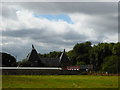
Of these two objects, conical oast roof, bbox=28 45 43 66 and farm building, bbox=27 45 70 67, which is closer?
conical oast roof, bbox=28 45 43 66

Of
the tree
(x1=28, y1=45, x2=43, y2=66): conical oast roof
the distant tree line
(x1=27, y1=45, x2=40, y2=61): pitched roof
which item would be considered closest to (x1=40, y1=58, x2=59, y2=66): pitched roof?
(x1=28, y1=45, x2=43, y2=66): conical oast roof

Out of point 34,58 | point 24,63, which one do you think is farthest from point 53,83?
point 34,58

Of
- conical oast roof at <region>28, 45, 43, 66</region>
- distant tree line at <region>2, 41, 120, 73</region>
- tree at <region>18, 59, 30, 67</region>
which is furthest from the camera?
distant tree line at <region>2, 41, 120, 73</region>

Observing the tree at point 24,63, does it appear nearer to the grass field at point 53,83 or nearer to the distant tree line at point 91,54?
the distant tree line at point 91,54

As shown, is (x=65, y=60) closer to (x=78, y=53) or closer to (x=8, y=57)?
(x=8, y=57)

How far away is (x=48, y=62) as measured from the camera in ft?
243

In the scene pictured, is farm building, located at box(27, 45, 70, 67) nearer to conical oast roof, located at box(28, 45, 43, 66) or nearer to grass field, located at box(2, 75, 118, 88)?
conical oast roof, located at box(28, 45, 43, 66)

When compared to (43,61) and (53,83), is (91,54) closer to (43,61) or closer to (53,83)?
(43,61)

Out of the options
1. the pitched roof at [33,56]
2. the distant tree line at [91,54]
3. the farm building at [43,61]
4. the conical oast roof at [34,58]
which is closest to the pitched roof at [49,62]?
the farm building at [43,61]

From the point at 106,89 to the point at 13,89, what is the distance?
542cm

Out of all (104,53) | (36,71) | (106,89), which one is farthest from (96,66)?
(106,89)

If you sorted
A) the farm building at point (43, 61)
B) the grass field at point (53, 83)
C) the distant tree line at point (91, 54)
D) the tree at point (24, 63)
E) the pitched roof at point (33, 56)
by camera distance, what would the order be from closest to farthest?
the grass field at point (53, 83) < the tree at point (24, 63) < the farm building at point (43, 61) < the pitched roof at point (33, 56) < the distant tree line at point (91, 54)

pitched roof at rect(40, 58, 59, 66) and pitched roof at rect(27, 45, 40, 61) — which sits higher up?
pitched roof at rect(27, 45, 40, 61)

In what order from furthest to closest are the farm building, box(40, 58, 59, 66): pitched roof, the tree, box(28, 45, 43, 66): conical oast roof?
box(40, 58, 59, 66): pitched roof
the farm building
box(28, 45, 43, 66): conical oast roof
the tree
